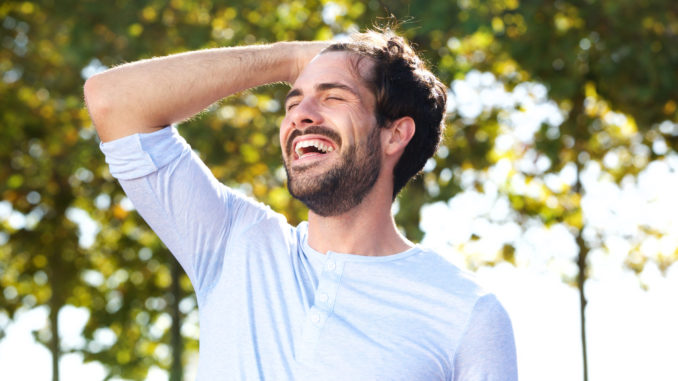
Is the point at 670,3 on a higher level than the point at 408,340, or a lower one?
higher

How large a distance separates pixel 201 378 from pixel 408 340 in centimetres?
74

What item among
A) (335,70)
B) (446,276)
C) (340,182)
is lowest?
(446,276)

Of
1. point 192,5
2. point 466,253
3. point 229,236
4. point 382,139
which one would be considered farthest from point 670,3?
point 229,236

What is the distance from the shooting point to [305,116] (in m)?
2.96

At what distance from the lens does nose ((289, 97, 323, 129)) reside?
2.97 meters

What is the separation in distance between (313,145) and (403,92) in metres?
0.52

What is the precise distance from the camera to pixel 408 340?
272 centimetres

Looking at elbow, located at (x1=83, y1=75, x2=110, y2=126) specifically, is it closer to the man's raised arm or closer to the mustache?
the man's raised arm

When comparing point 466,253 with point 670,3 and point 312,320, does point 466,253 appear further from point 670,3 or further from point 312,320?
point 312,320

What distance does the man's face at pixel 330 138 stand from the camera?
2932 millimetres

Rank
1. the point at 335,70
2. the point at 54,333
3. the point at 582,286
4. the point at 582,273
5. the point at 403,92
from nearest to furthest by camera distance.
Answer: the point at 335,70 → the point at 403,92 → the point at 582,286 → the point at 582,273 → the point at 54,333

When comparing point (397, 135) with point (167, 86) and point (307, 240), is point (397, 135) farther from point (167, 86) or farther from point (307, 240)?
point (167, 86)

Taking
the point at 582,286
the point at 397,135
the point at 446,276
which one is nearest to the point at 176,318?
the point at 582,286

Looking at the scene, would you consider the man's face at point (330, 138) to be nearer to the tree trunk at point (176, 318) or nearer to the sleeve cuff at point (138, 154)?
the sleeve cuff at point (138, 154)
